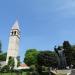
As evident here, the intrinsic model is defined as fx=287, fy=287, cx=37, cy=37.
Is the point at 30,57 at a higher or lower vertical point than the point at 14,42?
lower

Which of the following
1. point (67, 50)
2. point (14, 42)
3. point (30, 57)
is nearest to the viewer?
point (67, 50)

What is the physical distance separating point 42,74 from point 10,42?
204 ft

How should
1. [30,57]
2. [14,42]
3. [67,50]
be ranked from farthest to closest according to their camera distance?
[14,42], [30,57], [67,50]

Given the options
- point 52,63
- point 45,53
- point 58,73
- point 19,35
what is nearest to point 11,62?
point 45,53

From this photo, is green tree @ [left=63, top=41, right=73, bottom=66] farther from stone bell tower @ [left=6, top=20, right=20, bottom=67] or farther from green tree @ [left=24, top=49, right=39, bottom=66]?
stone bell tower @ [left=6, top=20, right=20, bottom=67]

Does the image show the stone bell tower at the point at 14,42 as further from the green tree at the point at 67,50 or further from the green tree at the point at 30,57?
the green tree at the point at 67,50

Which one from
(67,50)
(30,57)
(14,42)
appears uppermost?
(14,42)

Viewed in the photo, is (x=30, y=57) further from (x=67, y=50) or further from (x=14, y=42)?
(x=67, y=50)

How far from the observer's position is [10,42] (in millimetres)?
109750

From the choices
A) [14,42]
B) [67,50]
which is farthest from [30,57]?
[67,50]

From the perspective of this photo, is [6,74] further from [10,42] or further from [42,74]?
[10,42]

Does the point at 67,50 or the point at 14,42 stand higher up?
the point at 14,42

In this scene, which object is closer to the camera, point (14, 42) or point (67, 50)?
point (67, 50)

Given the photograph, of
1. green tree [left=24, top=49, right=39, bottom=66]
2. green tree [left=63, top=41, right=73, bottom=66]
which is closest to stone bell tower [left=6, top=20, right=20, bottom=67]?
green tree [left=24, top=49, right=39, bottom=66]
